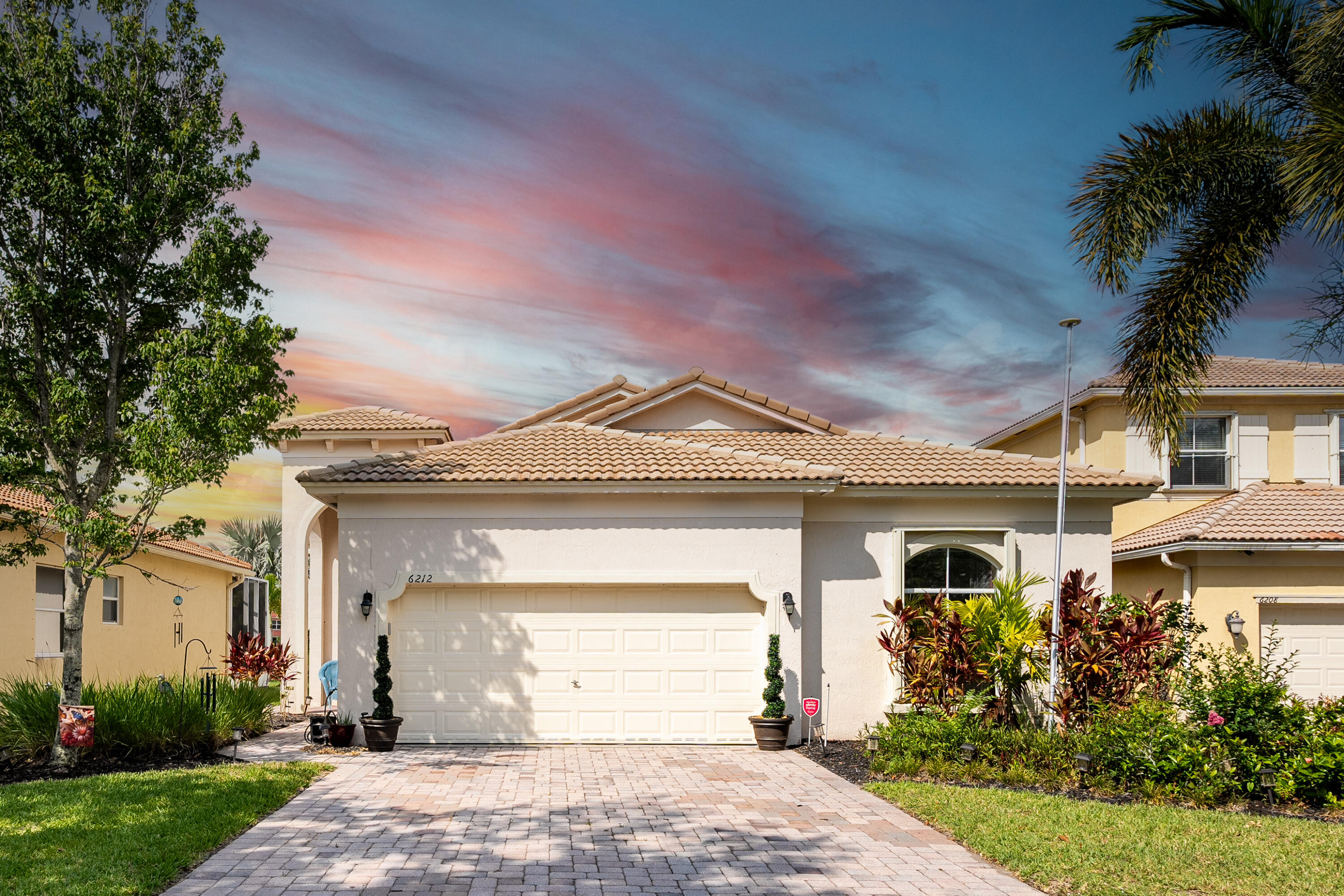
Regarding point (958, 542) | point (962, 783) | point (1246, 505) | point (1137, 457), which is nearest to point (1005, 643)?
point (958, 542)

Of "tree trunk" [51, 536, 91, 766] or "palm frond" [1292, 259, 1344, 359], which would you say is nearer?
"tree trunk" [51, 536, 91, 766]

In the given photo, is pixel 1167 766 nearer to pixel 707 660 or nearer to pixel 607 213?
pixel 707 660

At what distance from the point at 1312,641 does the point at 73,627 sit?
1959 centimetres

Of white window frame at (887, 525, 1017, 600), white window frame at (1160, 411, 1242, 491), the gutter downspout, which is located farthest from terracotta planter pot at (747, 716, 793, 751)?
white window frame at (1160, 411, 1242, 491)

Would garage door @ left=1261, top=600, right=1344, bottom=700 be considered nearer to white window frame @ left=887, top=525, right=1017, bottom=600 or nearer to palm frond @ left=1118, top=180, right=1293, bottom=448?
white window frame @ left=887, top=525, right=1017, bottom=600

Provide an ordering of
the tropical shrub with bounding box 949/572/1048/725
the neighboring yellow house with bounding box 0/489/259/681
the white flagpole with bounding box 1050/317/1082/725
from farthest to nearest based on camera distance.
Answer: the neighboring yellow house with bounding box 0/489/259/681 < the tropical shrub with bounding box 949/572/1048/725 < the white flagpole with bounding box 1050/317/1082/725

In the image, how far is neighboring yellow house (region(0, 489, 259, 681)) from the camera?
54.2 feet

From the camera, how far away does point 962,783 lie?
10523 mm

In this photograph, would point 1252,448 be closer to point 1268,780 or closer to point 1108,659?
point 1108,659

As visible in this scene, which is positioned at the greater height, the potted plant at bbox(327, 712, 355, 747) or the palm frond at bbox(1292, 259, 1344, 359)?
the palm frond at bbox(1292, 259, 1344, 359)

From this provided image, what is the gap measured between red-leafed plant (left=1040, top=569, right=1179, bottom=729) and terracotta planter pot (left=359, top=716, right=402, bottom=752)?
9.06 metres

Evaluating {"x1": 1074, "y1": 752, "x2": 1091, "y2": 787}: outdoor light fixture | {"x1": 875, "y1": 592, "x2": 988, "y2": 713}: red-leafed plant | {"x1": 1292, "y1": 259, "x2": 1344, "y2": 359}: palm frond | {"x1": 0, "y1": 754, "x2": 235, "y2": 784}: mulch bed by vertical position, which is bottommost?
{"x1": 0, "y1": 754, "x2": 235, "y2": 784}: mulch bed

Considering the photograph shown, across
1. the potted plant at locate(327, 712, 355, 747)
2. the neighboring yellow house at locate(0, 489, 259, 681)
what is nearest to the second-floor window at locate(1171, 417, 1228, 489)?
the potted plant at locate(327, 712, 355, 747)

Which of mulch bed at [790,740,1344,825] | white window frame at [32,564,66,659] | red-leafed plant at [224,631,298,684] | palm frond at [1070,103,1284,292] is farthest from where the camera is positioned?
red-leafed plant at [224,631,298,684]
